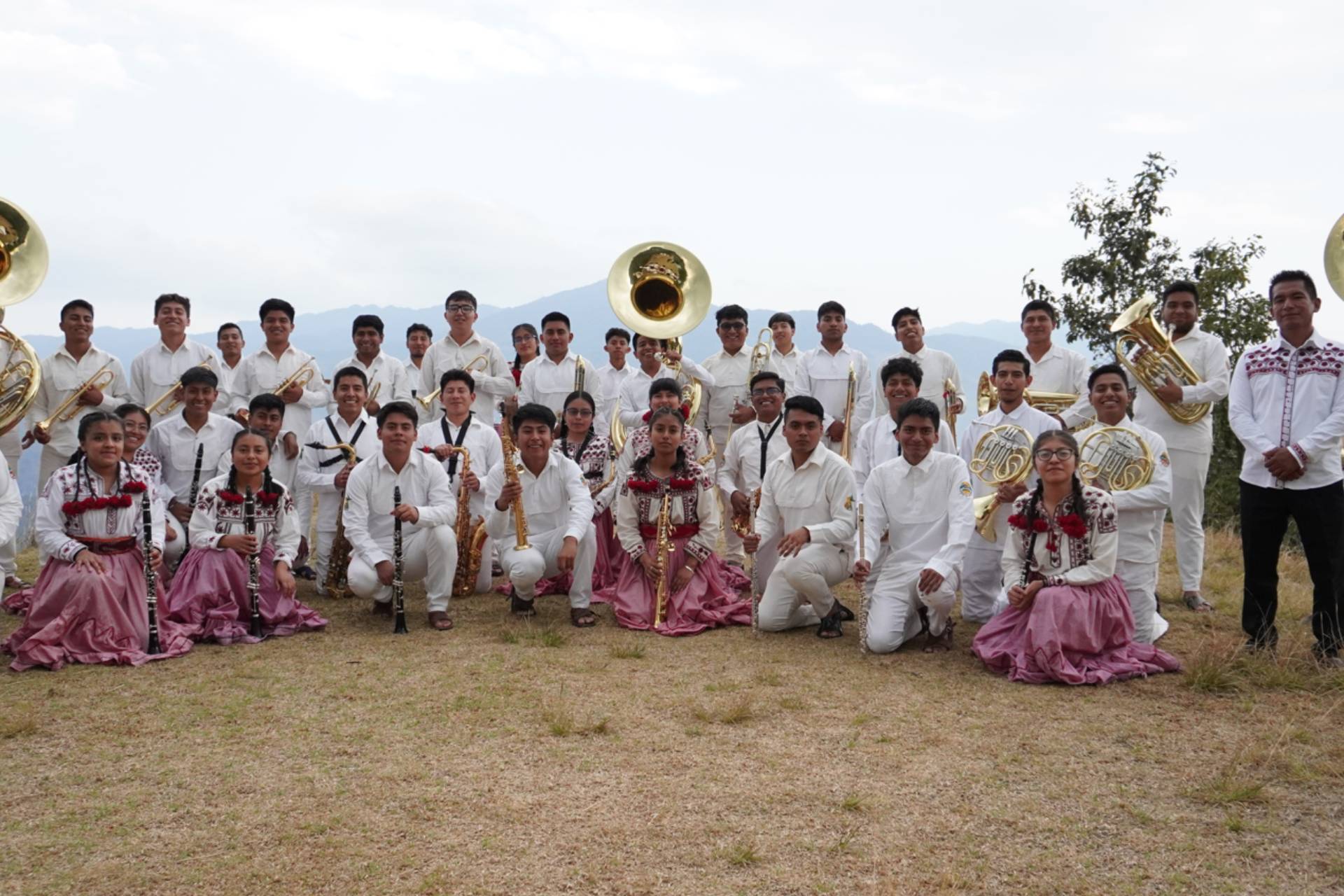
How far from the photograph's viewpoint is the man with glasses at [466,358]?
31.6 feet

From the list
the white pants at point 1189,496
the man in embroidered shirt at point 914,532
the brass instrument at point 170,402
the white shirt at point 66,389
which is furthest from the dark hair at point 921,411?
the white shirt at point 66,389

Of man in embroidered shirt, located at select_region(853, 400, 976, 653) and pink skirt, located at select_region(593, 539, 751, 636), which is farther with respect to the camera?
pink skirt, located at select_region(593, 539, 751, 636)

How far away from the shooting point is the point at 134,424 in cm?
683

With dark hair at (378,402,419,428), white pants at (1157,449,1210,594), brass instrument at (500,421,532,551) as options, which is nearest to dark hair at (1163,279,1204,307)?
white pants at (1157,449,1210,594)

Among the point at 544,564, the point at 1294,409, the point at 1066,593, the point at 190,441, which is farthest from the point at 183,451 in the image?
the point at 1294,409

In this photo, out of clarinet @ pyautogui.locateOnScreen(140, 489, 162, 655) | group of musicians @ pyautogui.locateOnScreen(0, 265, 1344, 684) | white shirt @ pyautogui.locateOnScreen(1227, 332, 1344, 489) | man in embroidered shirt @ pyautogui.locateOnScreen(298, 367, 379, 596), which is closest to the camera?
white shirt @ pyautogui.locateOnScreen(1227, 332, 1344, 489)

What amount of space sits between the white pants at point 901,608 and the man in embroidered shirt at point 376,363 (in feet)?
17.0

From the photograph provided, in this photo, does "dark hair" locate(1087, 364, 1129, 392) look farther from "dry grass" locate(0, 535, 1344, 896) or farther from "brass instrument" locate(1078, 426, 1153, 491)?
"dry grass" locate(0, 535, 1344, 896)

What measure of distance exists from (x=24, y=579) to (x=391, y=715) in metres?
5.31

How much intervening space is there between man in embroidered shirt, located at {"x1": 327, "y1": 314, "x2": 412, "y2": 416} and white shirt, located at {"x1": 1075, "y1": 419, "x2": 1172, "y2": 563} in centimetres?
621

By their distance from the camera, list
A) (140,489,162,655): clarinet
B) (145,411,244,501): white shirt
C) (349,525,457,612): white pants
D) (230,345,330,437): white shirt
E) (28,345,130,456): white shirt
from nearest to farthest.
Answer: (140,489,162,655): clarinet
(349,525,457,612): white pants
(145,411,244,501): white shirt
(28,345,130,456): white shirt
(230,345,330,437): white shirt

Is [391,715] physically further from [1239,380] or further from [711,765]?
[1239,380]

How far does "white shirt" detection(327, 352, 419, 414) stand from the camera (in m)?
9.42

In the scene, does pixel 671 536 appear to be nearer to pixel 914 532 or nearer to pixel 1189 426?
pixel 914 532
